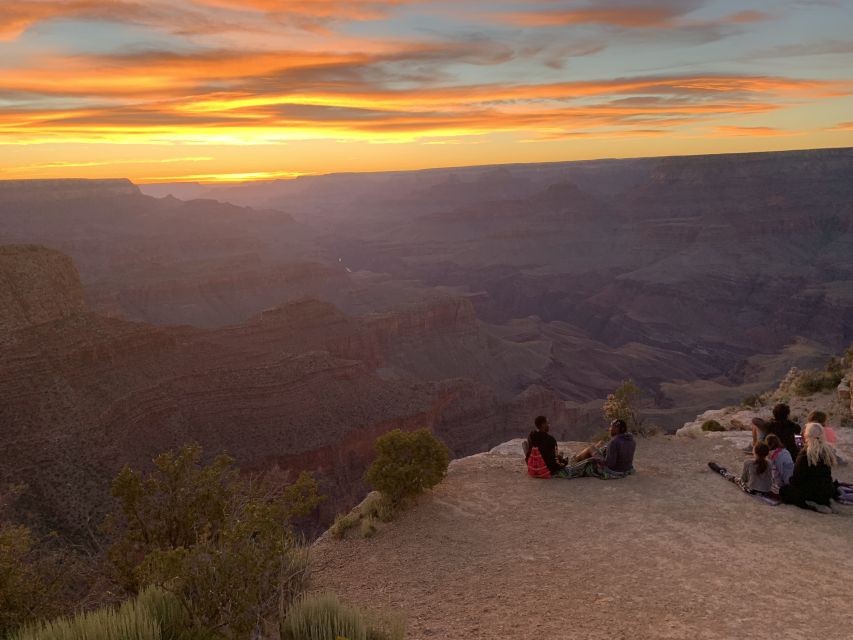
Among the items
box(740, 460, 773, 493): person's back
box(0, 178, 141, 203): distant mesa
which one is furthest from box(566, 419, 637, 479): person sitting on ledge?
box(0, 178, 141, 203): distant mesa

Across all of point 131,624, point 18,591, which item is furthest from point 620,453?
point 18,591

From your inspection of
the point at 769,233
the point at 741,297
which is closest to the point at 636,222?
the point at 769,233

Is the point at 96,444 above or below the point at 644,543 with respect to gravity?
below

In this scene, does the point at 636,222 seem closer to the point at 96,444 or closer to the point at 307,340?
the point at 307,340

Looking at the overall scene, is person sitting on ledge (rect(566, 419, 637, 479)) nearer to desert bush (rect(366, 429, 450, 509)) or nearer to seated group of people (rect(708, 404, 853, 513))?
seated group of people (rect(708, 404, 853, 513))

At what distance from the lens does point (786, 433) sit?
12617 mm

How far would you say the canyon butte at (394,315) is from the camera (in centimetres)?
3353

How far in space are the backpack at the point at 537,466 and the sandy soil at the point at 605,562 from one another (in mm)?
193

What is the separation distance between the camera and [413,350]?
233ft

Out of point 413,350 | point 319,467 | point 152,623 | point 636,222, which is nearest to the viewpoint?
point 152,623

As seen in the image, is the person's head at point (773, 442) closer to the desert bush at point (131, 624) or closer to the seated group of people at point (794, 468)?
the seated group of people at point (794, 468)

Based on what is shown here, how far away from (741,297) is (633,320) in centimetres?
2032

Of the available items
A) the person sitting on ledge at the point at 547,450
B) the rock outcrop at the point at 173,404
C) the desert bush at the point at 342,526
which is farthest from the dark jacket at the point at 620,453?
the rock outcrop at the point at 173,404

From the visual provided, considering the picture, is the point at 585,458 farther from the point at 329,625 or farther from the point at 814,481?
the point at 329,625
